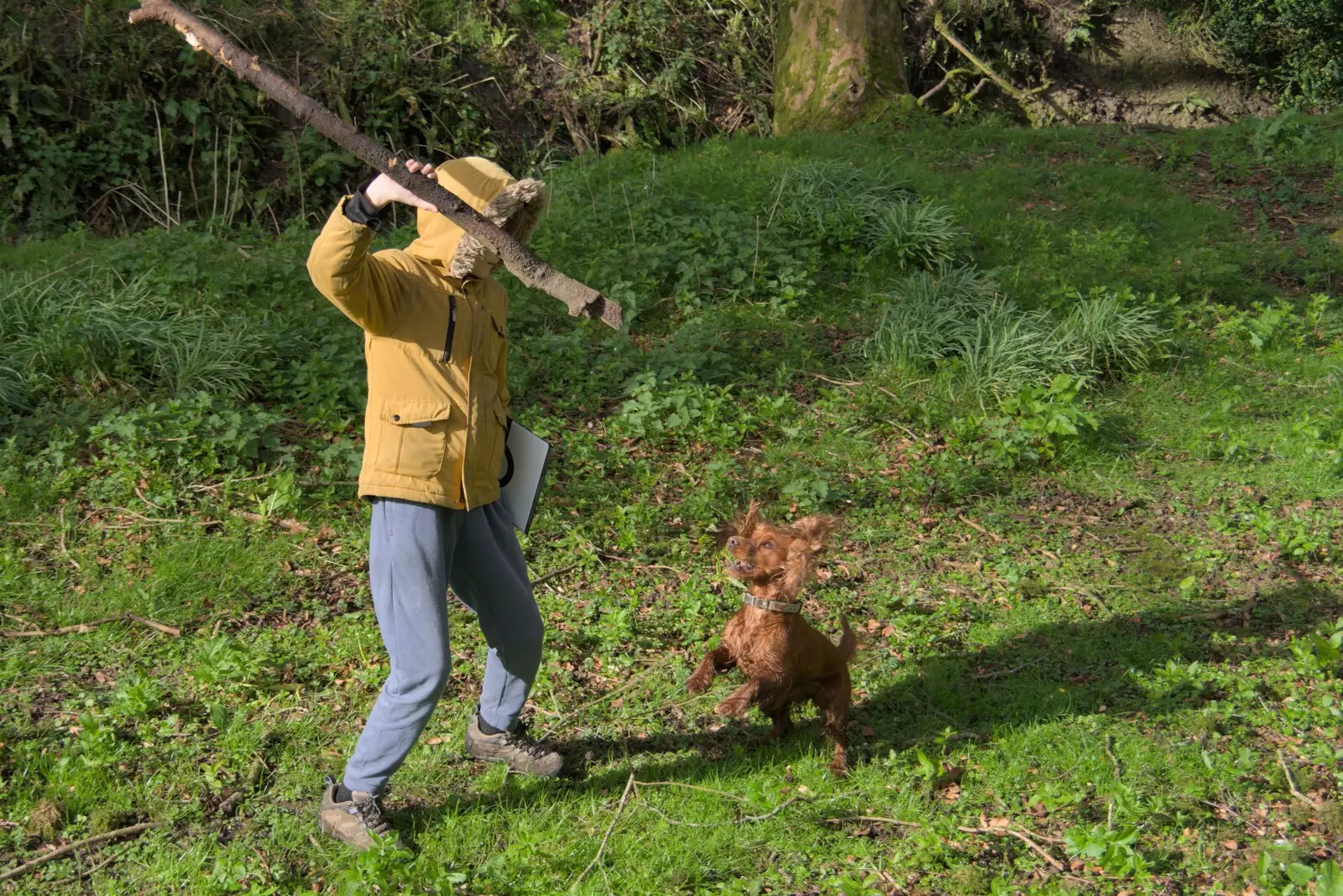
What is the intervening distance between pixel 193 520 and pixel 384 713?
2.63m

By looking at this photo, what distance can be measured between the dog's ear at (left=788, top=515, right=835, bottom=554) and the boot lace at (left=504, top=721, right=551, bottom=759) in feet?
4.10

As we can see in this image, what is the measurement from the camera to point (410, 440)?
312 cm

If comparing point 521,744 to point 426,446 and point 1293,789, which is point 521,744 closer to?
point 426,446

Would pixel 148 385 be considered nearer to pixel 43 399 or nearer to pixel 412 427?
pixel 43 399

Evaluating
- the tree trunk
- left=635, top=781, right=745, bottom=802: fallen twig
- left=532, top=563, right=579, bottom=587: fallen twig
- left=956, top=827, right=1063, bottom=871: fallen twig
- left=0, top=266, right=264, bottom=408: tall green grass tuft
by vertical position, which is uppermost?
the tree trunk

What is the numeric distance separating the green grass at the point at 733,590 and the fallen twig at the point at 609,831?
1.1 inches

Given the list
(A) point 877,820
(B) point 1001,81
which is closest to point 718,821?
(A) point 877,820

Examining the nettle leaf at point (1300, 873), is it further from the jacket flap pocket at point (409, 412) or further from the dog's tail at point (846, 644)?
the jacket flap pocket at point (409, 412)

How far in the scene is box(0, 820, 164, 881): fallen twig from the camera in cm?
341

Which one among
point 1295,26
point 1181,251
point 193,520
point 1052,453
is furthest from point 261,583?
point 1295,26

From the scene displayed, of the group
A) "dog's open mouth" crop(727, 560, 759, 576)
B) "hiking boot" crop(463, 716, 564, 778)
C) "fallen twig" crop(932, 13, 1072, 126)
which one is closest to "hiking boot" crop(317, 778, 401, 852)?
"hiking boot" crop(463, 716, 564, 778)

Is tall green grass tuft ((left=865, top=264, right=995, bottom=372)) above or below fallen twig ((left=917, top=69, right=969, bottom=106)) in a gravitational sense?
below

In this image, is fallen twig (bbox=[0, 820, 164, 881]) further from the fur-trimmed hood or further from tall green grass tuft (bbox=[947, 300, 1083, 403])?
tall green grass tuft (bbox=[947, 300, 1083, 403])

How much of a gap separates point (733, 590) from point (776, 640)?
5.04 ft
